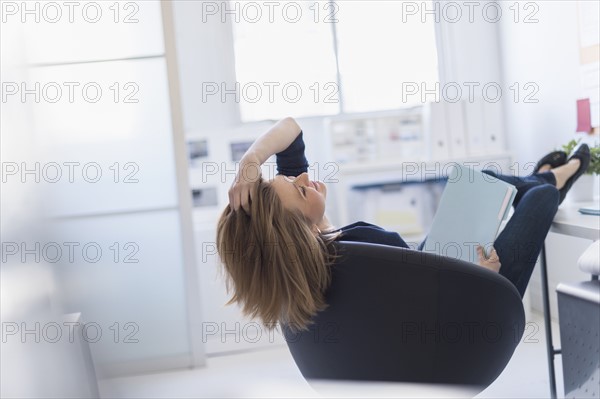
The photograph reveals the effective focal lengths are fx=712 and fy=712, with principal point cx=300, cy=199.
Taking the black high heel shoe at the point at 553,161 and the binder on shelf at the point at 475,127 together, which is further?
the binder on shelf at the point at 475,127

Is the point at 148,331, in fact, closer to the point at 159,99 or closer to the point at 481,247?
the point at 159,99

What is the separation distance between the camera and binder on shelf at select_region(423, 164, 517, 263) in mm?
1811

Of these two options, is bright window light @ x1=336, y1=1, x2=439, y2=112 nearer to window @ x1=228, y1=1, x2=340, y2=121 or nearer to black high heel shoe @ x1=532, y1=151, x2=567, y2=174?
window @ x1=228, y1=1, x2=340, y2=121

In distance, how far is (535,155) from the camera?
3553 mm

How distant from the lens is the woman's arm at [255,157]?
146 centimetres

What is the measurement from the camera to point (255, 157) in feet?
5.67

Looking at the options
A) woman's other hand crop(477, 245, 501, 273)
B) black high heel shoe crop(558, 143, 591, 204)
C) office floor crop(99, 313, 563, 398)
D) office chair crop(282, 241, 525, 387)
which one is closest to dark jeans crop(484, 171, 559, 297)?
woman's other hand crop(477, 245, 501, 273)

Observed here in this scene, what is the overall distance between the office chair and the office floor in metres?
1.18

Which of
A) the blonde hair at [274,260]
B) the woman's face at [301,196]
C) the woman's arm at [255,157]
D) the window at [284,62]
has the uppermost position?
the window at [284,62]

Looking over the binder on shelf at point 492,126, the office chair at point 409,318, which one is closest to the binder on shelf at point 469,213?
the office chair at point 409,318

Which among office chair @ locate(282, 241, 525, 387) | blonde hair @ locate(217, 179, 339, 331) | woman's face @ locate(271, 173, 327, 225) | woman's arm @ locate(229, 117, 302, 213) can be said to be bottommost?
office chair @ locate(282, 241, 525, 387)

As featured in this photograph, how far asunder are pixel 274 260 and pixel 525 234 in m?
0.72

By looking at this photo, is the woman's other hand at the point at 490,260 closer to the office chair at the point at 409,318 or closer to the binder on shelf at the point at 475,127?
the office chair at the point at 409,318

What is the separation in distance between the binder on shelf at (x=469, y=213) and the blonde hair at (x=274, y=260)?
524 mm
